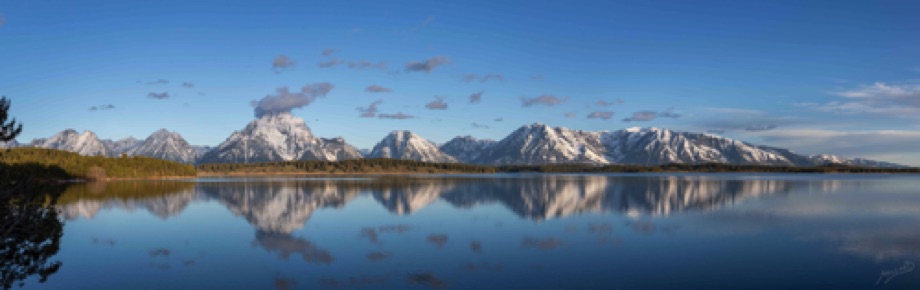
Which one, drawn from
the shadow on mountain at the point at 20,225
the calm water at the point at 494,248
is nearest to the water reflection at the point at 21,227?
the shadow on mountain at the point at 20,225

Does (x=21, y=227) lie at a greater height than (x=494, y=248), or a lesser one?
greater

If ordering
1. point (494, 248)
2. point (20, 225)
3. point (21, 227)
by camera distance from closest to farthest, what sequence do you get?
point (21, 227) → point (20, 225) → point (494, 248)

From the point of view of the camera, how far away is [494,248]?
42.5m

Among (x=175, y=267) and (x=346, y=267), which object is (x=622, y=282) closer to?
(x=346, y=267)

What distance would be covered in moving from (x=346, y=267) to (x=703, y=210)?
52.2 m

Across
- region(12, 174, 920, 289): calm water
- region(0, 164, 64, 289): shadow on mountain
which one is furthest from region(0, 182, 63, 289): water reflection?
region(12, 174, 920, 289): calm water

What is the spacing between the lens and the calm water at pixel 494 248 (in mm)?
31469

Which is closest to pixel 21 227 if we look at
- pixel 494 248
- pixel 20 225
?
pixel 20 225

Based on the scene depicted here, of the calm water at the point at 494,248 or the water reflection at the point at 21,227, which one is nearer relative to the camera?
the water reflection at the point at 21,227

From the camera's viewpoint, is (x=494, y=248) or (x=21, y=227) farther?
(x=494, y=248)

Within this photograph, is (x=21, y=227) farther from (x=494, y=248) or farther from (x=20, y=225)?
(x=494, y=248)

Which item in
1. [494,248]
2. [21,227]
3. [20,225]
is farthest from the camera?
[494,248]

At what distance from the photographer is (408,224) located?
192 ft

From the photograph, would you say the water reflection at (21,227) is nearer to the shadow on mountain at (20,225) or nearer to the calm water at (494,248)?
the shadow on mountain at (20,225)
